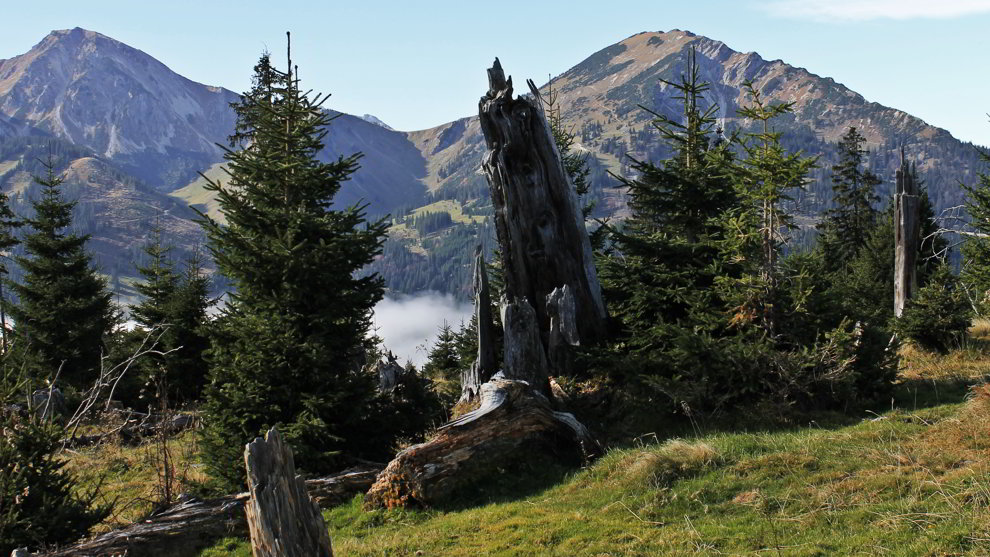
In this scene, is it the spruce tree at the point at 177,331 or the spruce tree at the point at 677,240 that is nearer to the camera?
the spruce tree at the point at 677,240

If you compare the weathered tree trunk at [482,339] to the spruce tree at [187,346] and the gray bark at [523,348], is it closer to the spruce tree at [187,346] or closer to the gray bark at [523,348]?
the gray bark at [523,348]

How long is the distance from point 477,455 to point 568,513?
275 cm

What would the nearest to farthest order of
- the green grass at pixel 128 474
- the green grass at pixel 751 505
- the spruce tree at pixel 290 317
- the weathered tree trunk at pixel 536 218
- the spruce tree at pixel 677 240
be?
the green grass at pixel 751 505
the spruce tree at pixel 290 317
the green grass at pixel 128 474
the spruce tree at pixel 677 240
the weathered tree trunk at pixel 536 218

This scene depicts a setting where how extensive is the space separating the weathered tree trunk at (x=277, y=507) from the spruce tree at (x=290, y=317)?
21.0ft

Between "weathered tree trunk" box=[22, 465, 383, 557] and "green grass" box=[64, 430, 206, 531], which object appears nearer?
"weathered tree trunk" box=[22, 465, 383, 557]

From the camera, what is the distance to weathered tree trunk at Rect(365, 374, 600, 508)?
Result: 11.9 metres

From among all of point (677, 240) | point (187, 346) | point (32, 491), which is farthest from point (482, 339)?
point (187, 346)

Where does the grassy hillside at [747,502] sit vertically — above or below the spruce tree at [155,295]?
below

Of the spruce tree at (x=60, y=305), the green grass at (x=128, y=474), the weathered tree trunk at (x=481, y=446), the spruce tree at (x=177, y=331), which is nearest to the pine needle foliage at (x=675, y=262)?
the weathered tree trunk at (x=481, y=446)

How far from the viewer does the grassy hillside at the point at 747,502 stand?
782 centimetres

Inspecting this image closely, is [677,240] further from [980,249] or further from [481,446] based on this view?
[980,249]

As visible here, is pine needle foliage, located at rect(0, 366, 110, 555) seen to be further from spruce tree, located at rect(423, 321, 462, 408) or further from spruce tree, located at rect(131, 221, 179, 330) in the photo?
spruce tree, located at rect(423, 321, 462, 408)

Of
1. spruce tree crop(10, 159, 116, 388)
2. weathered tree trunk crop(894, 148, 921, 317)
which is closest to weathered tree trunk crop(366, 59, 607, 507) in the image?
weathered tree trunk crop(894, 148, 921, 317)

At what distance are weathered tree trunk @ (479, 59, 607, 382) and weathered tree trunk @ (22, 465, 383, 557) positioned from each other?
617 cm
